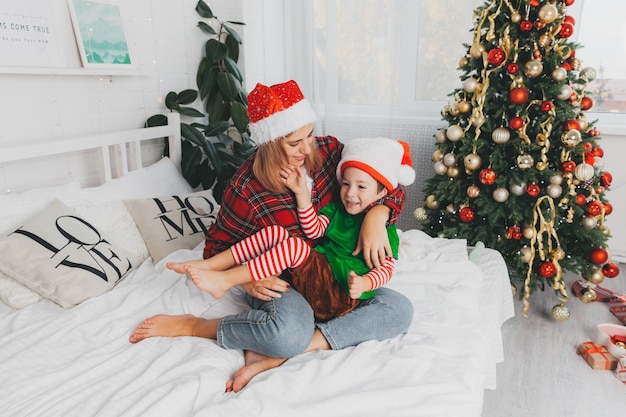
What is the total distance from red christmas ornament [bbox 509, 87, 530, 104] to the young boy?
0.74 meters

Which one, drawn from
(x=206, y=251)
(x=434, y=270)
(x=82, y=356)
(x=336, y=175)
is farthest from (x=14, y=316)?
(x=434, y=270)

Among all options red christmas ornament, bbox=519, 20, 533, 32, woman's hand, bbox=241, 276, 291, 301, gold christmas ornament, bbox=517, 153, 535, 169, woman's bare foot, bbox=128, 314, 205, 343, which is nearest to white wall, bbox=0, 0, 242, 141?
woman's bare foot, bbox=128, 314, 205, 343

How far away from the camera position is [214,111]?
250 centimetres

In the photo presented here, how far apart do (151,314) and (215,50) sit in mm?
1588

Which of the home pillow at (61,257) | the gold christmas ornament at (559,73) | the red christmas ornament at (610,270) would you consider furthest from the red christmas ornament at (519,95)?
the home pillow at (61,257)

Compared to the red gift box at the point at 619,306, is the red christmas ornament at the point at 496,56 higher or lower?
higher

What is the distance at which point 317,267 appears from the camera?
1.34 meters

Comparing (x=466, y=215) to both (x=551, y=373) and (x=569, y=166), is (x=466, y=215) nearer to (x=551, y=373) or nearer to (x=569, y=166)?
(x=569, y=166)

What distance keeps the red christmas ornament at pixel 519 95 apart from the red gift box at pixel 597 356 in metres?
1.05

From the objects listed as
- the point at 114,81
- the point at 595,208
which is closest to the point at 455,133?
the point at 595,208

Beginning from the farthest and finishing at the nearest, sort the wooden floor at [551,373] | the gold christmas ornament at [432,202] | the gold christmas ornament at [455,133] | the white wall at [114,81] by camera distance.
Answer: the gold christmas ornament at [432,202] → the gold christmas ornament at [455,133] → the white wall at [114,81] → the wooden floor at [551,373]

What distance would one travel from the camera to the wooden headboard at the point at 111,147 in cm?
168

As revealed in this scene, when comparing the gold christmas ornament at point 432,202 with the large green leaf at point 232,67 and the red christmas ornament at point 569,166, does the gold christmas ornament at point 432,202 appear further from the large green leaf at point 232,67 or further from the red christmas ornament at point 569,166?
the large green leaf at point 232,67

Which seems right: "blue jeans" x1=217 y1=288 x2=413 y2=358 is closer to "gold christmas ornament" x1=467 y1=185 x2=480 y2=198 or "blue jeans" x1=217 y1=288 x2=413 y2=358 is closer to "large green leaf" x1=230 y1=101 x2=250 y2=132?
"gold christmas ornament" x1=467 y1=185 x2=480 y2=198
